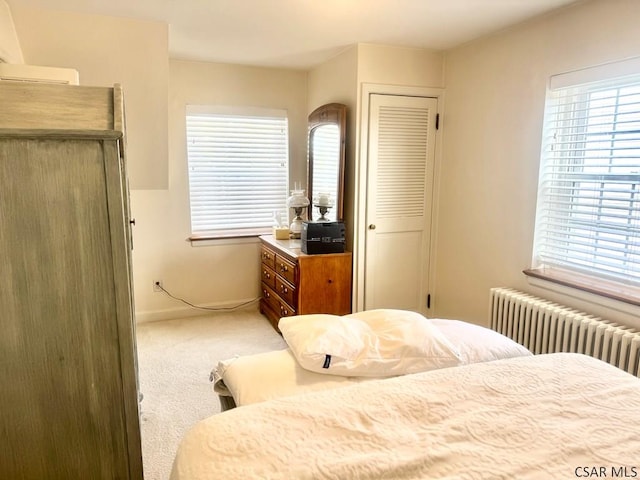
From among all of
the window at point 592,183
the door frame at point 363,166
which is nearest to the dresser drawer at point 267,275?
the door frame at point 363,166

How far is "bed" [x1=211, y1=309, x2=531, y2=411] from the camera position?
5.60 ft

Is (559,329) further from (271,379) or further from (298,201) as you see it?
(298,201)

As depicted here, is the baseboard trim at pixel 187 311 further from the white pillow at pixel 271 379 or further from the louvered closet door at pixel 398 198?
the white pillow at pixel 271 379

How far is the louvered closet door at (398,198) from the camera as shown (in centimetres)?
344

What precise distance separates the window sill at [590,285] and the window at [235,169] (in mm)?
2469

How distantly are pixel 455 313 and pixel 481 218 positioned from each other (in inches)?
33.0

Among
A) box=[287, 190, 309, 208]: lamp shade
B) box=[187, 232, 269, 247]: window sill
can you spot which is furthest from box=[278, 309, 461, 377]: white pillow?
box=[187, 232, 269, 247]: window sill

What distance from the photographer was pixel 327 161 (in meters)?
3.85

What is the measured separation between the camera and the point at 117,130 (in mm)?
1219

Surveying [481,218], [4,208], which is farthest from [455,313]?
[4,208]

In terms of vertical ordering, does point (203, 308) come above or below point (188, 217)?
below

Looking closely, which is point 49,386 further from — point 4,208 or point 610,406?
point 610,406

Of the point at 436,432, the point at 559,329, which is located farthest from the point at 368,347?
the point at 559,329
